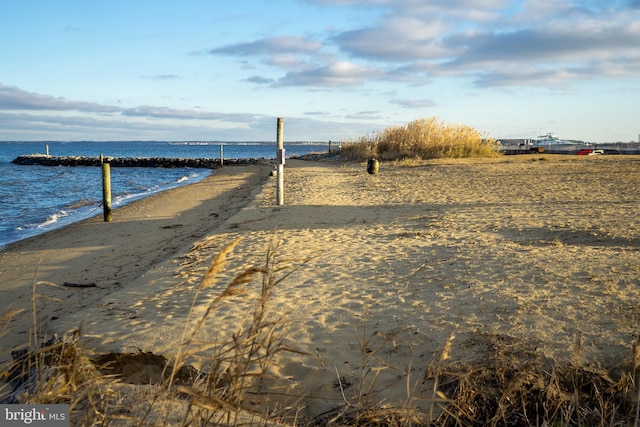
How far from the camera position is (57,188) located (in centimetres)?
2800

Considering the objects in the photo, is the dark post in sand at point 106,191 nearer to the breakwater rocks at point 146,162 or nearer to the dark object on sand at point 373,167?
the dark object on sand at point 373,167

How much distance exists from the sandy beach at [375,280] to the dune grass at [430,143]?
17619 millimetres

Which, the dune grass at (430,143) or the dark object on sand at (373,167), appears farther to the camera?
the dune grass at (430,143)

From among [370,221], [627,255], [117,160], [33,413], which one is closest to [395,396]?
[33,413]

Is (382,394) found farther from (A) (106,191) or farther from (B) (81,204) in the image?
(B) (81,204)

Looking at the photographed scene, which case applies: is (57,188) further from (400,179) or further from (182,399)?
(182,399)

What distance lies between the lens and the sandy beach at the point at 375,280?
415 cm

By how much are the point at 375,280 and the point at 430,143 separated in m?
26.7

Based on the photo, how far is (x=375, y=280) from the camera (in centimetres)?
637

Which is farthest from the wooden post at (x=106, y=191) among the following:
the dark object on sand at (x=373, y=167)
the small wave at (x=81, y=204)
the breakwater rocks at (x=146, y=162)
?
the breakwater rocks at (x=146, y=162)

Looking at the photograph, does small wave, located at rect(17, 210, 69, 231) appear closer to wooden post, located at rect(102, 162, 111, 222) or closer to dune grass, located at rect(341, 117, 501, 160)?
wooden post, located at rect(102, 162, 111, 222)

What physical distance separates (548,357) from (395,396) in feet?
4.31

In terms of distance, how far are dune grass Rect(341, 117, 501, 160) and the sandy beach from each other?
17619 mm

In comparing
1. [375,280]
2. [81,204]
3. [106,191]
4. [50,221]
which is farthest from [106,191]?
[375,280]
